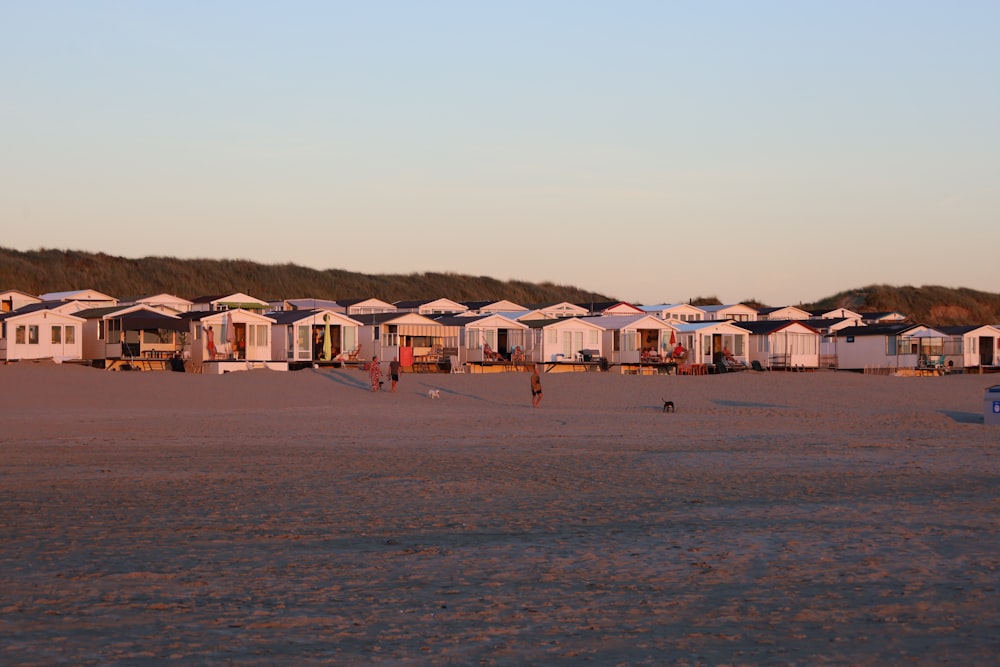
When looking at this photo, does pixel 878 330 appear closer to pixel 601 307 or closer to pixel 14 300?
pixel 601 307

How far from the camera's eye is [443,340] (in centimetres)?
6012

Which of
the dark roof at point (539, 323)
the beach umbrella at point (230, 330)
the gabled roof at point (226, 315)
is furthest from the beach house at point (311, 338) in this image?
the dark roof at point (539, 323)

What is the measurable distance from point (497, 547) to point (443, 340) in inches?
1955

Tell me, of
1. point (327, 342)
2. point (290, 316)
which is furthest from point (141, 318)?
point (327, 342)

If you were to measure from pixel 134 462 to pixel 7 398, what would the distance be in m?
19.5

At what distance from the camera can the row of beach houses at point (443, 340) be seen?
2073 inches

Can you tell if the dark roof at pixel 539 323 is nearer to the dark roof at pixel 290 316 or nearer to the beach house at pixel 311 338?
the beach house at pixel 311 338

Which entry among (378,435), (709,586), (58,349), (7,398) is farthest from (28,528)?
(58,349)

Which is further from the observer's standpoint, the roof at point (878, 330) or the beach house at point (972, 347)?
the beach house at point (972, 347)

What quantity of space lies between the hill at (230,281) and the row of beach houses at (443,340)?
154ft

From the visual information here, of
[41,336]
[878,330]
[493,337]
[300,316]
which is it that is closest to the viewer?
[41,336]

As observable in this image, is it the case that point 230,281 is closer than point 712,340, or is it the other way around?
point 712,340

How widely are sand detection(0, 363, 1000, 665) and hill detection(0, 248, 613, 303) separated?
9712 cm

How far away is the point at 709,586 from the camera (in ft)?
29.0
